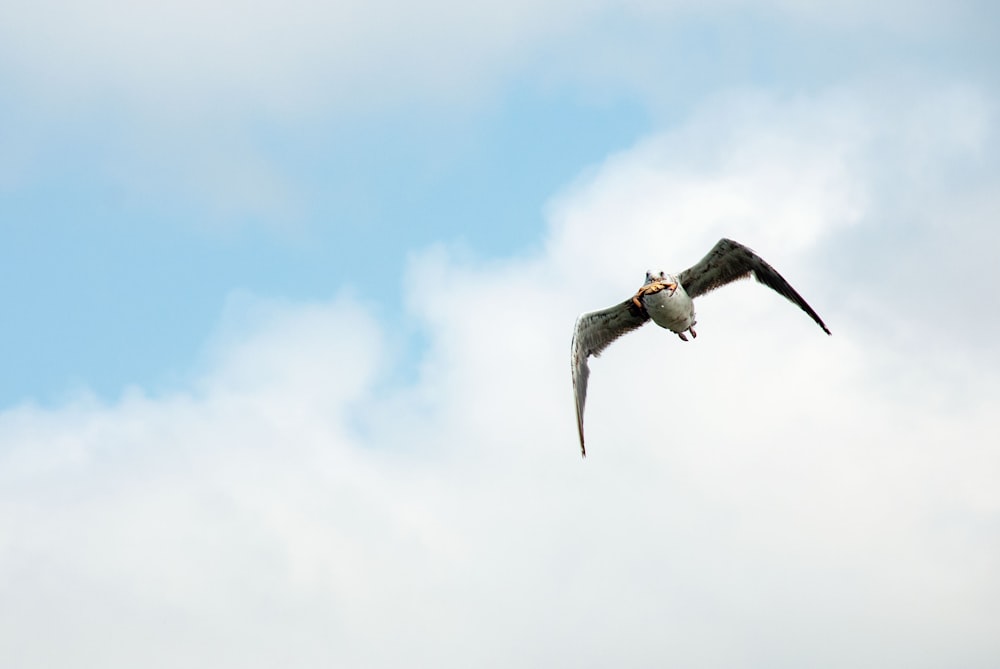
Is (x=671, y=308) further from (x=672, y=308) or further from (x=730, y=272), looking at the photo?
(x=730, y=272)

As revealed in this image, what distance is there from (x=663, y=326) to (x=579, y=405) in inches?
195

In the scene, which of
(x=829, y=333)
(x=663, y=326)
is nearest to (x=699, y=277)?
(x=663, y=326)

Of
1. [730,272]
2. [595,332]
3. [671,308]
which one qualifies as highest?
[595,332]

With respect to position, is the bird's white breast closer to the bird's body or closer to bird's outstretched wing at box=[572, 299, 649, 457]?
the bird's body

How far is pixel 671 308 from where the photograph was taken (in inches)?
2153

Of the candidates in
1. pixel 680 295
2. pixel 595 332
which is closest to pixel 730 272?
pixel 680 295

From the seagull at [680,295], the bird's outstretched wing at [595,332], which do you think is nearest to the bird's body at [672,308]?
the seagull at [680,295]

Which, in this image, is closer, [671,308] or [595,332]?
[671,308]

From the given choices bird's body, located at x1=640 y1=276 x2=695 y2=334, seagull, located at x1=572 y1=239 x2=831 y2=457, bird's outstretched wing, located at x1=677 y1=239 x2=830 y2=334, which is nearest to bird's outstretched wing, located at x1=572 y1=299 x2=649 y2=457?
seagull, located at x1=572 y1=239 x2=831 y2=457

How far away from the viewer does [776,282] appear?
54.2m

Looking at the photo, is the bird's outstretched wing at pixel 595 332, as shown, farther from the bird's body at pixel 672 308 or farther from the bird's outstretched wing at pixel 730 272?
the bird's outstretched wing at pixel 730 272

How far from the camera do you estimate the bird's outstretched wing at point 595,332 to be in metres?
57.9

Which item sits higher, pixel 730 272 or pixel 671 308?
pixel 730 272

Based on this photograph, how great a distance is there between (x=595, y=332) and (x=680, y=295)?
5413 millimetres
